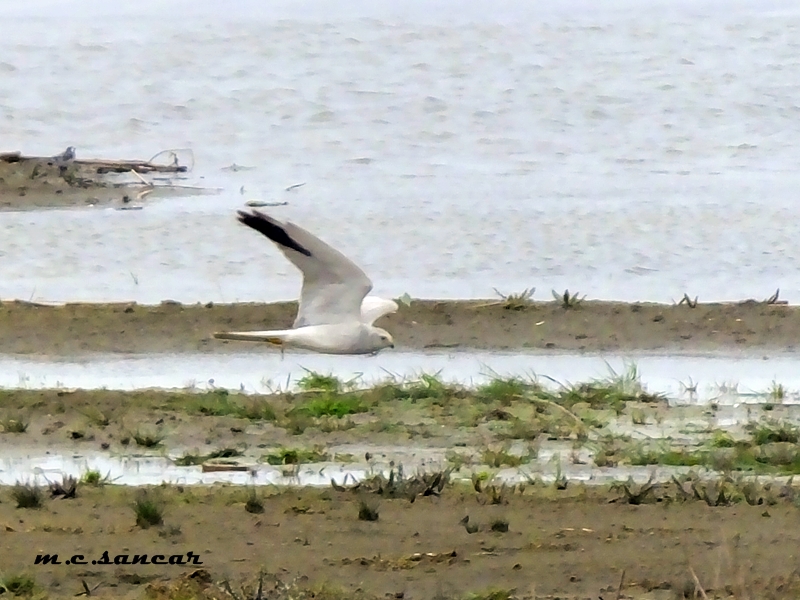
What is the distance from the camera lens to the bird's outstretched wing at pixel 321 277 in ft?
32.3

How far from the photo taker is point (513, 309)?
46.7ft

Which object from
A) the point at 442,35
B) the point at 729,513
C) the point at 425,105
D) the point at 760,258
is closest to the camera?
the point at 729,513

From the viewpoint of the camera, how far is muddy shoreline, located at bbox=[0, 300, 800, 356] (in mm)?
13445

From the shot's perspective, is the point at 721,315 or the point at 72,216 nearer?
the point at 721,315

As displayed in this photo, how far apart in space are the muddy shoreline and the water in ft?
3.39

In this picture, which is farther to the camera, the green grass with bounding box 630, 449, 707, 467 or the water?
the water

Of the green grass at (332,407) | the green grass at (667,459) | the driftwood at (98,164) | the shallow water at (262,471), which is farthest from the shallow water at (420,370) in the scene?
the driftwood at (98,164)

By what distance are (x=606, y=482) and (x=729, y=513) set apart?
33.1 inches

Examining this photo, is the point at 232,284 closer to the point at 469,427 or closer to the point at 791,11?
the point at 469,427

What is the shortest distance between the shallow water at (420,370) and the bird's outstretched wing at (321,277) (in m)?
1.58

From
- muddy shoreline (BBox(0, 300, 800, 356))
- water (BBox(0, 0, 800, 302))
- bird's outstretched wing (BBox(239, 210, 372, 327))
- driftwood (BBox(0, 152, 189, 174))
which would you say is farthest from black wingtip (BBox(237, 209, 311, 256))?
driftwood (BBox(0, 152, 189, 174))

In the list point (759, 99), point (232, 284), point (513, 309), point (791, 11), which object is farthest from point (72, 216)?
point (791, 11)

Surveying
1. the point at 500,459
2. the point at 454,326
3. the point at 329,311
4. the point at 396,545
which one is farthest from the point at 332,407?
the point at 454,326

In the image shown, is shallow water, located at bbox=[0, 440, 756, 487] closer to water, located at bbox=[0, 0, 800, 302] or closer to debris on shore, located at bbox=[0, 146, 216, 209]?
water, located at bbox=[0, 0, 800, 302]
